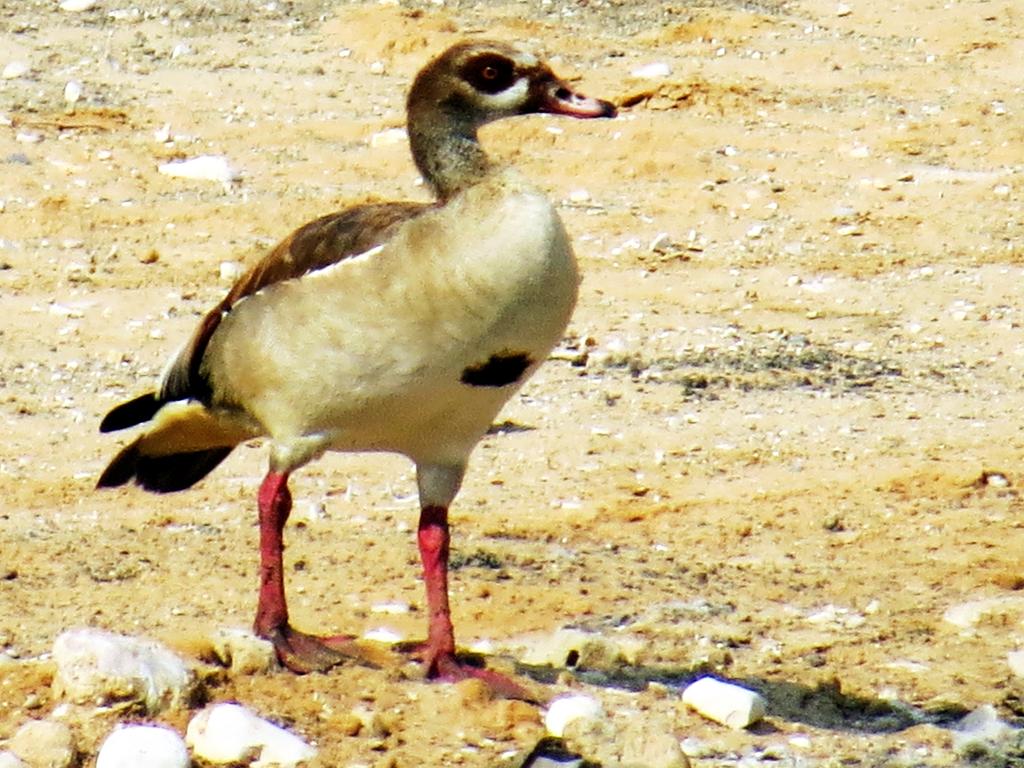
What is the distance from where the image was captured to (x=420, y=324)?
19.9 feet

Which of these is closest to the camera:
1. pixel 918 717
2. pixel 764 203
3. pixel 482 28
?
pixel 918 717

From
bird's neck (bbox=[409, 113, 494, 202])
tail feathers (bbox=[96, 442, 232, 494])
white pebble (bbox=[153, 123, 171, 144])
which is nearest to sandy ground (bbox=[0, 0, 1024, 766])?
white pebble (bbox=[153, 123, 171, 144])

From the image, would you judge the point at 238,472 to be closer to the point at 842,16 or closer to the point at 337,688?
the point at 337,688

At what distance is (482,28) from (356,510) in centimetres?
752

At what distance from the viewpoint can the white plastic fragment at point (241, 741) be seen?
5602 mm

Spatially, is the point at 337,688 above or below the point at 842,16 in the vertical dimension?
above

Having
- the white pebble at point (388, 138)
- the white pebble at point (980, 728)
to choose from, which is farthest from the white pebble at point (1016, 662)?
the white pebble at point (388, 138)

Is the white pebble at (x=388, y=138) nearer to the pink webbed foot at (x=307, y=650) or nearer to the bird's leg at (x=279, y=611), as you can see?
the bird's leg at (x=279, y=611)

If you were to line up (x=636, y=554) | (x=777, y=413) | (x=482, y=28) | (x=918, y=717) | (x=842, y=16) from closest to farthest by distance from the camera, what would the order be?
(x=918, y=717) → (x=636, y=554) → (x=777, y=413) → (x=482, y=28) → (x=842, y=16)

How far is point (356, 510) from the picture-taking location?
8430mm

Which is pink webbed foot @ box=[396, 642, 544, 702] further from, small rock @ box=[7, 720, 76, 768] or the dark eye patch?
the dark eye patch

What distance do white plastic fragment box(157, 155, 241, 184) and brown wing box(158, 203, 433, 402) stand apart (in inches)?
228

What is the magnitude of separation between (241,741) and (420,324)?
1.23 m

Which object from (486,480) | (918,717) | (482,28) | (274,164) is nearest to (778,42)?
(482,28)
